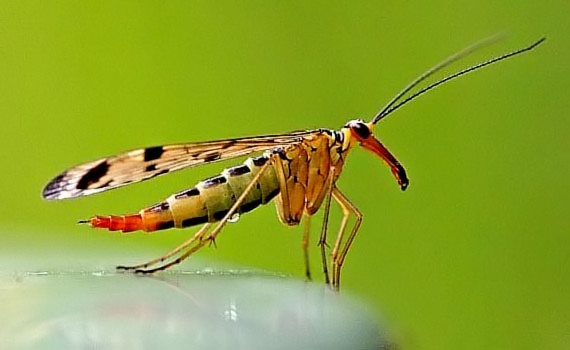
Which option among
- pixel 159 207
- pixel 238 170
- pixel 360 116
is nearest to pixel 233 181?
pixel 238 170

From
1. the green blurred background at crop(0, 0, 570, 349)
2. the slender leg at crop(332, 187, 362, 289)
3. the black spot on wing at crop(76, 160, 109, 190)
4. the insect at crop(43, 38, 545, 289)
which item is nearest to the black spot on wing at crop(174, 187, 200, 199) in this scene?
the insect at crop(43, 38, 545, 289)

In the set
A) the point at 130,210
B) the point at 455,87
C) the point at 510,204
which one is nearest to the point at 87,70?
the point at 130,210

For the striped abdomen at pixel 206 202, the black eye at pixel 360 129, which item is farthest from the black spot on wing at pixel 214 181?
the black eye at pixel 360 129

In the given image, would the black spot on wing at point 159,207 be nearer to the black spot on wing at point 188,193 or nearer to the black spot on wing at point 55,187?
the black spot on wing at point 188,193

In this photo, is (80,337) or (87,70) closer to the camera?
(80,337)

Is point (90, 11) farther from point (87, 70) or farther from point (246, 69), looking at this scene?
point (246, 69)

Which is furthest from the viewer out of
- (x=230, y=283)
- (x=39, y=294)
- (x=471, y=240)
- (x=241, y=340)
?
(x=471, y=240)

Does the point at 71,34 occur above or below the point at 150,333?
above

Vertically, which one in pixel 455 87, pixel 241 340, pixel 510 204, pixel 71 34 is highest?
pixel 71 34

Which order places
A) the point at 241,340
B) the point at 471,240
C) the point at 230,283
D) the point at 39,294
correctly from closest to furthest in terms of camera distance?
the point at 241,340 → the point at 39,294 → the point at 230,283 → the point at 471,240
